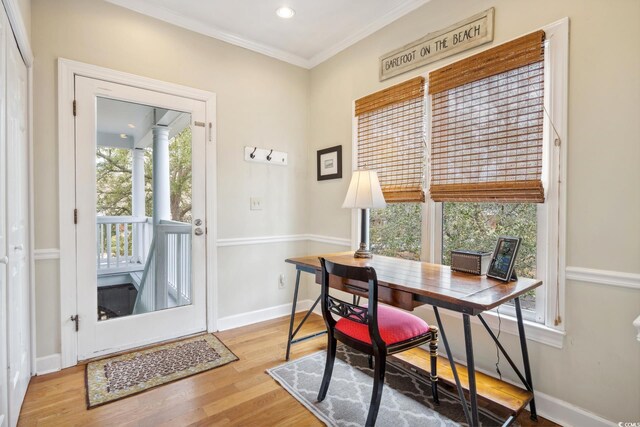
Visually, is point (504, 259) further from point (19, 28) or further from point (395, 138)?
point (19, 28)

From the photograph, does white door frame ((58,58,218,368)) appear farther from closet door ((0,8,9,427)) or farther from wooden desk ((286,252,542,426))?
wooden desk ((286,252,542,426))

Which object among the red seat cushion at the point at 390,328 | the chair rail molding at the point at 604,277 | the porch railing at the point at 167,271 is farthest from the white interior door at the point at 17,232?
the chair rail molding at the point at 604,277

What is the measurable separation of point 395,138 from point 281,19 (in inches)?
53.7

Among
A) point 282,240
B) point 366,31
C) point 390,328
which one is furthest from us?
point 282,240

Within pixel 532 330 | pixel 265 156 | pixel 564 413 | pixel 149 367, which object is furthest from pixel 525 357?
pixel 265 156

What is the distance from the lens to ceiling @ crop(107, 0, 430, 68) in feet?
7.97

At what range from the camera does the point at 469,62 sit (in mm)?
2041

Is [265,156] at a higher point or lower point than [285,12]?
lower

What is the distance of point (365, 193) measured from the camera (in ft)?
7.48

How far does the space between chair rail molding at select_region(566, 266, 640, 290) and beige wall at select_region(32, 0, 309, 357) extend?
234 centimetres

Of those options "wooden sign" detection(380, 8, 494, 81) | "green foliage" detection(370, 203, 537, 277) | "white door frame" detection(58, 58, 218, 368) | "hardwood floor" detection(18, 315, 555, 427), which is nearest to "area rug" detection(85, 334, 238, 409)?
"hardwood floor" detection(18, 315, 555, 427)

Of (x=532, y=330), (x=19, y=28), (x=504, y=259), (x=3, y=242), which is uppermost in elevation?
(x=19, y=28)

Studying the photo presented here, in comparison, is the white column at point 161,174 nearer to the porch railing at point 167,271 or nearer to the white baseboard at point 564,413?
the porch railing at point 167,271

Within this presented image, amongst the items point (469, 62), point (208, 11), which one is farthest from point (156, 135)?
point (469, 62)
